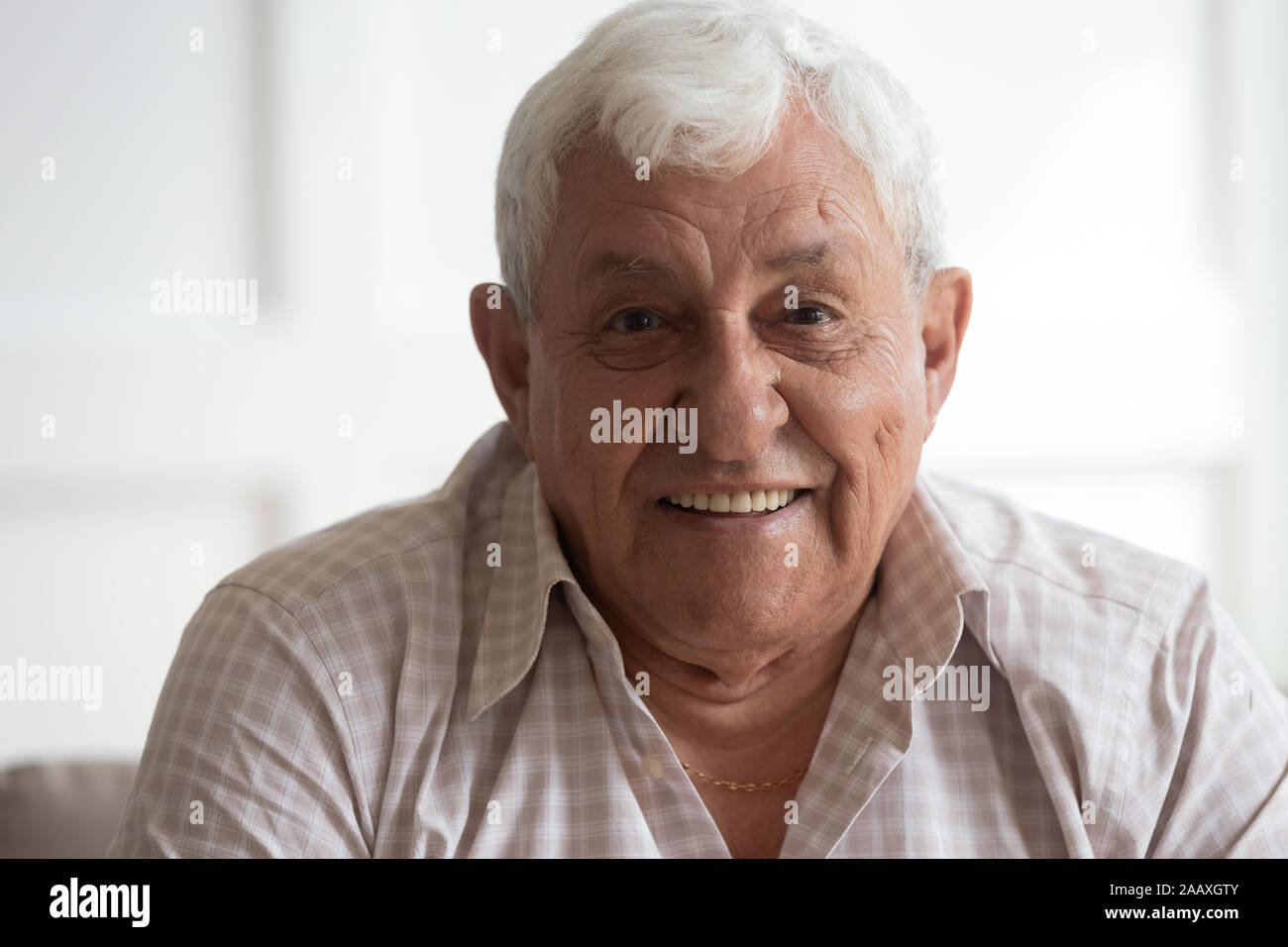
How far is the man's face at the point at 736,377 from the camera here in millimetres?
1271

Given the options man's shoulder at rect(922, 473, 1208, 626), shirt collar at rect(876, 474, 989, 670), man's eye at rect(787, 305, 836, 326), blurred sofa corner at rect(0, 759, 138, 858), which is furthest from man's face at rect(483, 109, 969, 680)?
blurred sofa corner at rect(0, 759, 138, 858)

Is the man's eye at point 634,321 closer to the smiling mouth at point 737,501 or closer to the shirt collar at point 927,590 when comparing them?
the smiling mouth at point 737,501

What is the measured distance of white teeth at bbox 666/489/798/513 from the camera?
4.27ft

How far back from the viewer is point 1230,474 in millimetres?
3316

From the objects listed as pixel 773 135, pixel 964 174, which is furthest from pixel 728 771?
pixel 964 174

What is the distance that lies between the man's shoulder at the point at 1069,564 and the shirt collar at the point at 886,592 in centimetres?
7

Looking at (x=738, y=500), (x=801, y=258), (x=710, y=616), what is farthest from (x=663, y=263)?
(x=710, y=616)

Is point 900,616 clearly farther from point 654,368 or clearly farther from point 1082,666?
point 654,368

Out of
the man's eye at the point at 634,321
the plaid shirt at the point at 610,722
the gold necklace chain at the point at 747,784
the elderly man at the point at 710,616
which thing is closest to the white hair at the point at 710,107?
the elderly man at the point at 710,616

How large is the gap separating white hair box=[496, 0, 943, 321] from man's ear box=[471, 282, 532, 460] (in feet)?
0.18

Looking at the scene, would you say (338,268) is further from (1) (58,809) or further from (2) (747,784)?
(2) (747,784)

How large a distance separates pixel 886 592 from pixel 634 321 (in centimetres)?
48

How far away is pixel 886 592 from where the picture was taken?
1.49m

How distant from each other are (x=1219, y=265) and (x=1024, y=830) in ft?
8.22
